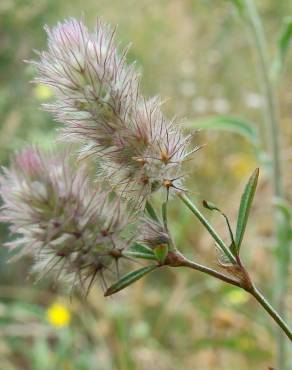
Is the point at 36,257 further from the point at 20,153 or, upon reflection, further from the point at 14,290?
the point at 14,290

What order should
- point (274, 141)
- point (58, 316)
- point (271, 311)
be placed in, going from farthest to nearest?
point (58, 316) < point (274, 141) < point (271, 311)

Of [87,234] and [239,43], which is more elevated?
[239,43]

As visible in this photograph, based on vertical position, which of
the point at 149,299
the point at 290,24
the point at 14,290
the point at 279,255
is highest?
the point at 290,24

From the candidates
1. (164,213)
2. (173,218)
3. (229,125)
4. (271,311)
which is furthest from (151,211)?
(173,218)

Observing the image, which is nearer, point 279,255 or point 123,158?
point 123,158

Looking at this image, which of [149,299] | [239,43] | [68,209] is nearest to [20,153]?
[68,209]

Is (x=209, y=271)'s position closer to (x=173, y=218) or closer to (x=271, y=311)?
(x=271, y=311)

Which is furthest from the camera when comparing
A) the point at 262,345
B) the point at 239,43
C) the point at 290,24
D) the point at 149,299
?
the point at 239,43
